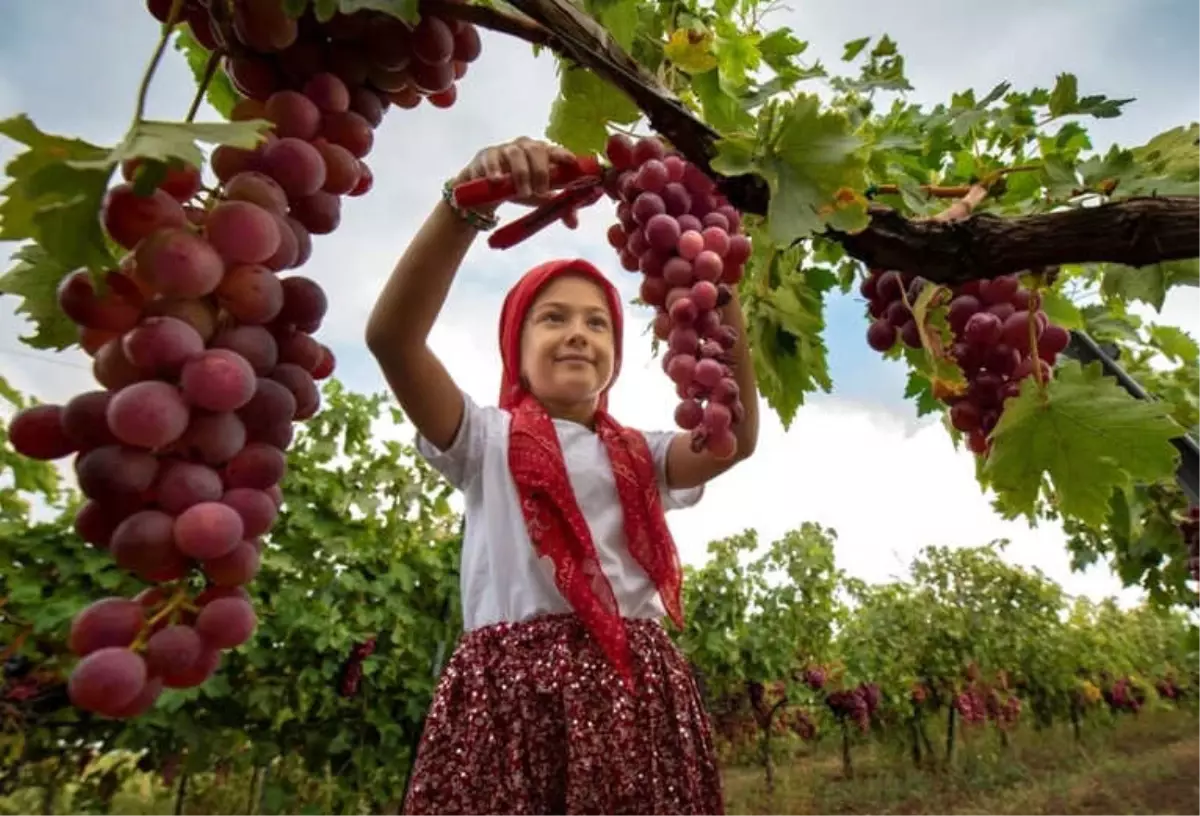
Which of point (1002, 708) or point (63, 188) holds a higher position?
point (63, 188)

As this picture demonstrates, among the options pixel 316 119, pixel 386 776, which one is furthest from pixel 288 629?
pixel 316 119

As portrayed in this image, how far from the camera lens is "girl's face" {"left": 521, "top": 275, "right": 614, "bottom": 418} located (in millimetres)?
2035

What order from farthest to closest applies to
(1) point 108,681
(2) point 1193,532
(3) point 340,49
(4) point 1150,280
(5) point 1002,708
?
(5) point 1002,708, (2) point 1193,532, (4) point 1150,280, (3) point 340,49, (1) point 108,681

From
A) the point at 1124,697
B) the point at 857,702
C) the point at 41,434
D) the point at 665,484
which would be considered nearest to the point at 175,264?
the point at 41,434

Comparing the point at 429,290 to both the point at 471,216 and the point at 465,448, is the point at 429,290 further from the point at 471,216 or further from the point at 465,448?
the point at 465,448

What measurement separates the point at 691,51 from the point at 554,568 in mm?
1001

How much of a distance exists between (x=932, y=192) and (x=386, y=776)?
154 inches

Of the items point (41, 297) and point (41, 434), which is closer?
point (41, 434)

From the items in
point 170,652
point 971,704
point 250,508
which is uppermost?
point 250,508

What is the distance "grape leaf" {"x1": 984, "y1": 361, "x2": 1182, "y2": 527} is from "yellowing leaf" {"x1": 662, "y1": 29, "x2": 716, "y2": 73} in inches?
27.8

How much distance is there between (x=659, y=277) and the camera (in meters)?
1.22

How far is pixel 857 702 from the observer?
32.4ft

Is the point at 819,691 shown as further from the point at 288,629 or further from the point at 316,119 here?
the point at 316,119

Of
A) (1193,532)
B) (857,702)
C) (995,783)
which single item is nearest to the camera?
(1193,532)
